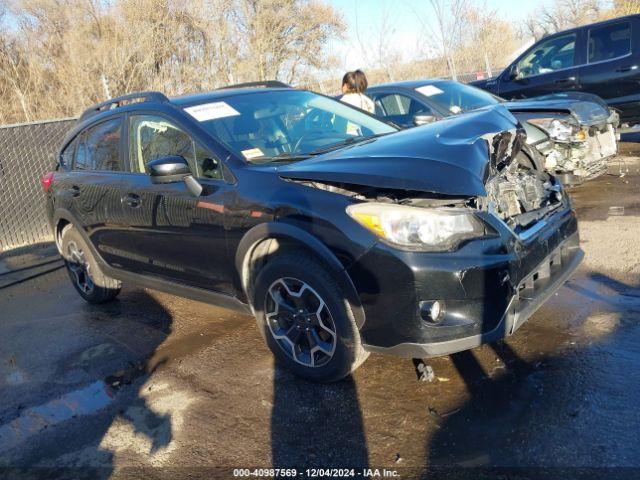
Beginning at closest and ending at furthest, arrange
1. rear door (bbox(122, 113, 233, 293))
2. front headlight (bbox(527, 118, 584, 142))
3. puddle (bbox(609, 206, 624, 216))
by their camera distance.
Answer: rear door (bbox(122, 113, 233, 293)) → puddle (bbox(609, 206, 624, 216)) → front headlight (bbox(527, 118, 584, 142))

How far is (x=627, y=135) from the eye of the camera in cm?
1071

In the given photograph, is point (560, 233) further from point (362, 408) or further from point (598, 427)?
point (362, 408)

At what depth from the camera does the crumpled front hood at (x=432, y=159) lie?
9.74 ft

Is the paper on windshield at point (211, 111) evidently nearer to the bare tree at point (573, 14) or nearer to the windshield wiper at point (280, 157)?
the windshield wiper at point (280, 157)

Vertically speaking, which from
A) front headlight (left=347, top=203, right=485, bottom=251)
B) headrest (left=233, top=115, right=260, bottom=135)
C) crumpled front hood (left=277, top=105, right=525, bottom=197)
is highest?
headrest (left=233, top=115, right=260, bottom=135)

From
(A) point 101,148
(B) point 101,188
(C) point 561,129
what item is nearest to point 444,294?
(B) point 101,188

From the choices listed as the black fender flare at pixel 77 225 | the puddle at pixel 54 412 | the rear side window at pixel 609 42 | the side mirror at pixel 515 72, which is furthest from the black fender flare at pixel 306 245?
the rear side window at pixel 609 42

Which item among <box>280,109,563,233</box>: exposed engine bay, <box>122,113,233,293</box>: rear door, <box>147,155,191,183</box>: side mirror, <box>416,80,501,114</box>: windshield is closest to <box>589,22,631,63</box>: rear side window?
<box>416,80,501,114</box>: windshield

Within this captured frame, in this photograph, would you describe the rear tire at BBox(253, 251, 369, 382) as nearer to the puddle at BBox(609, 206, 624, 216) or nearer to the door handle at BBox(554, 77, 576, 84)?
the puddle at BBox(609, 206, 624, 216)

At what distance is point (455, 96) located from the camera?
7855 millimetres

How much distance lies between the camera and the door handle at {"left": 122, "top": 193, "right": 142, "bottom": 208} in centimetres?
435

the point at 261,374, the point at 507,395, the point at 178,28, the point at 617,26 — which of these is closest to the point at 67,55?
the point at 178,28

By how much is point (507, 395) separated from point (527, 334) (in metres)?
0.80

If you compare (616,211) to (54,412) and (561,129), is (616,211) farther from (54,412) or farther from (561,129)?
(54,412)
